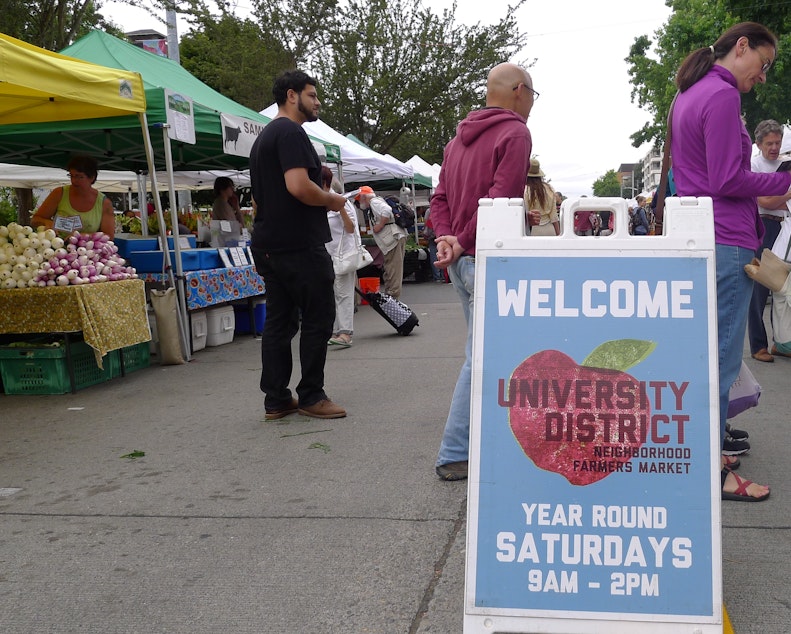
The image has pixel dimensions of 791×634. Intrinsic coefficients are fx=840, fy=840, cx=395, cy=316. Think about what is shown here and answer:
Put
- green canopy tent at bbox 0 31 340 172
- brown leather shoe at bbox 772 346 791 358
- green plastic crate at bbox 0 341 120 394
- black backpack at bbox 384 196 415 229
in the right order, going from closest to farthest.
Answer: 1. green plastic crate at bbox 0 341 120 394
2. brown leather shoe at bbox 772 346 791 358
3. green canopy tent at bbox 0 31 340 172
4. black backpack at bbox 384 196 415 229

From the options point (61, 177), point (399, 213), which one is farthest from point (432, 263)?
point (61, 177)

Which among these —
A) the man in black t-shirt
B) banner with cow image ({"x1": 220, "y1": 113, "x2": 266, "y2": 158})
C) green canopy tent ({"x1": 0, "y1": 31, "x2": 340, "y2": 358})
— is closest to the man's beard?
the man in black t-shirt

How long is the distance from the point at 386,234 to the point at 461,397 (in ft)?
26.7

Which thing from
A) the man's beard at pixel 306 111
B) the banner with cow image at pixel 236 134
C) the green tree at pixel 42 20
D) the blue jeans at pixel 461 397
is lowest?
the blue jeans at pixel 461 397

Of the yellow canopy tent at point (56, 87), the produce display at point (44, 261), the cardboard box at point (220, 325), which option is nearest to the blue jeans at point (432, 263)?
the cardboard box at point (220, 325)

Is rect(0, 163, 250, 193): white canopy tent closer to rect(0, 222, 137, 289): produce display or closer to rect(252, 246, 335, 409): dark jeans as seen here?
rect(0, 222, 137, 289): produce display

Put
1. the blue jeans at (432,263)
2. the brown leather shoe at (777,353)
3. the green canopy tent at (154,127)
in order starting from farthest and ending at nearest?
the blue jeans at (432,263)
the green canopy tent at (154,127)
the brown leather shoe at (777,353)

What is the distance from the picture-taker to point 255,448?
475cm

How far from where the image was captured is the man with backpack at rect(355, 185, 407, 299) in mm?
11102

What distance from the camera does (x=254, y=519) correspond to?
3609 millimetres

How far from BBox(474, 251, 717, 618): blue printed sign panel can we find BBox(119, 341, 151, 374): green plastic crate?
564 centimetres

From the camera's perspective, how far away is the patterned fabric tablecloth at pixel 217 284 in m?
8.26

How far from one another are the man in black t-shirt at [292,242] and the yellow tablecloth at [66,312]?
70.8 inches

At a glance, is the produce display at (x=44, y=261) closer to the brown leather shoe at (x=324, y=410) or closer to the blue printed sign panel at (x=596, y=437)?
the brown leather shoe at (x=324, y=410)
